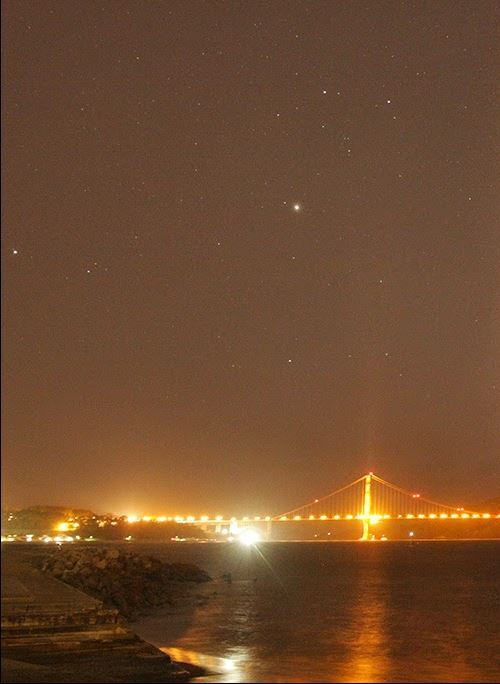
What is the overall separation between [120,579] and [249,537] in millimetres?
128903

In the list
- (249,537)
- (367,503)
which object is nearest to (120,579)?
(367,503)

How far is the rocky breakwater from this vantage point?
29.7m

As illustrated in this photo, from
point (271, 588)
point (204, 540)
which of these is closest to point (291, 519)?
point (204, 540)

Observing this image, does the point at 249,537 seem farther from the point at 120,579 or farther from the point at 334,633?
the point at 334,633

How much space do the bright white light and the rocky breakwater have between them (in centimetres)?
11484

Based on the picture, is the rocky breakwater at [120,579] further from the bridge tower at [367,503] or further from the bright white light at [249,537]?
the bright white light at [249,537]

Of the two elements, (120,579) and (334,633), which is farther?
(120,579)

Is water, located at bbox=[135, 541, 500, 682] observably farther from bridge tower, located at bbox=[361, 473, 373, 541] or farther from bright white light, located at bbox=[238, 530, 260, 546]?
bright white light, located at bbox=[238, 530, 260, 546]

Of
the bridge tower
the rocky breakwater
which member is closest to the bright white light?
the bridge tower

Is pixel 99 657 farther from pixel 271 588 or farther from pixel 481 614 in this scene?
pixel 271 588

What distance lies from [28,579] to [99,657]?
345 cm

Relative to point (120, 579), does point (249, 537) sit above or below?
below

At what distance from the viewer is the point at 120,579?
33.6m

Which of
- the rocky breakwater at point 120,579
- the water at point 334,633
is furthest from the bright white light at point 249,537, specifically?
the rocky breakwater at point 120,579
